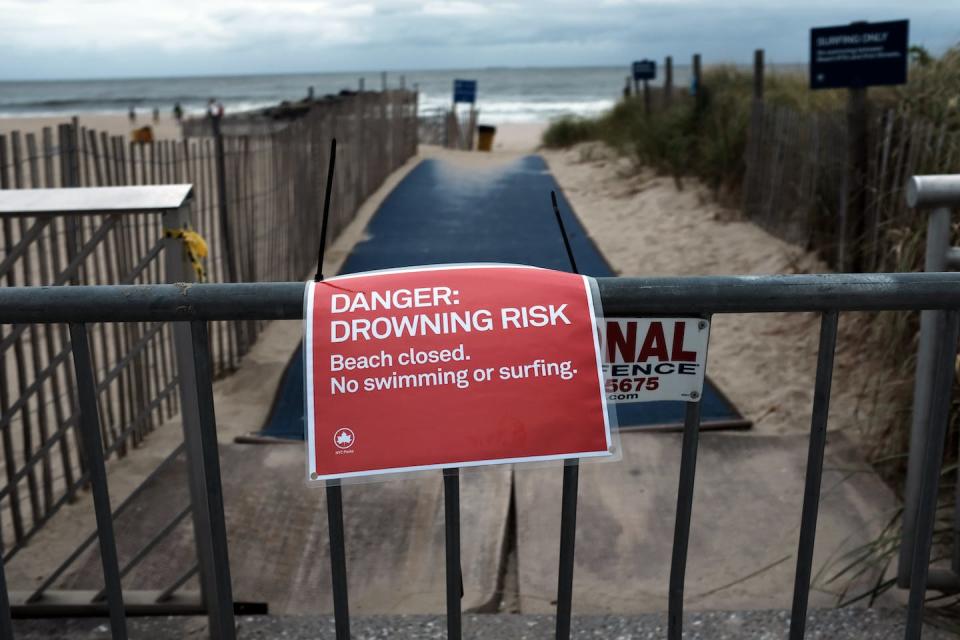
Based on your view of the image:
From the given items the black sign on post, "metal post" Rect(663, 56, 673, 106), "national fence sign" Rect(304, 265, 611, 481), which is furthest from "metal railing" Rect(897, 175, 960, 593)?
"metal post" Rect(663, 56, 673, 106)

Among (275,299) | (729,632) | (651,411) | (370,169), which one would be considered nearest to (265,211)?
(651,411)

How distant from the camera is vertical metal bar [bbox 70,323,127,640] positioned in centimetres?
178

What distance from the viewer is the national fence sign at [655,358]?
1777 mm

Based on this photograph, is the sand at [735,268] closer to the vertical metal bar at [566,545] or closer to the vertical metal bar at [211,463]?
the vertical metal bar at [566,545]

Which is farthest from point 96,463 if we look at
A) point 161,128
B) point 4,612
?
point 161,128

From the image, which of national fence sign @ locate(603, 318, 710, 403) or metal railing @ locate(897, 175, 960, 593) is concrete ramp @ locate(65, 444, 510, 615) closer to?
metal railing @ locate(897, 175, 960, 593)

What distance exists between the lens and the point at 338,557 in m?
1.82

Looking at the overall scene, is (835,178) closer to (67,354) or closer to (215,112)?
(67,354)

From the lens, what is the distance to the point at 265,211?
25.7 ft

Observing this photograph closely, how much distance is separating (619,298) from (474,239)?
984 centimetres

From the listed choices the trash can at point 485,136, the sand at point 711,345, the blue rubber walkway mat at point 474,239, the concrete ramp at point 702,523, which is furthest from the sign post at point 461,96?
the concrete ramp at point 702,523

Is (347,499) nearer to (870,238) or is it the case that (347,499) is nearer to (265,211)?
(265,211)

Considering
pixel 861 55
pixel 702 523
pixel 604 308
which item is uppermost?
pixel 861 55

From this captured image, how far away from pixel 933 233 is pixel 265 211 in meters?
5.64
